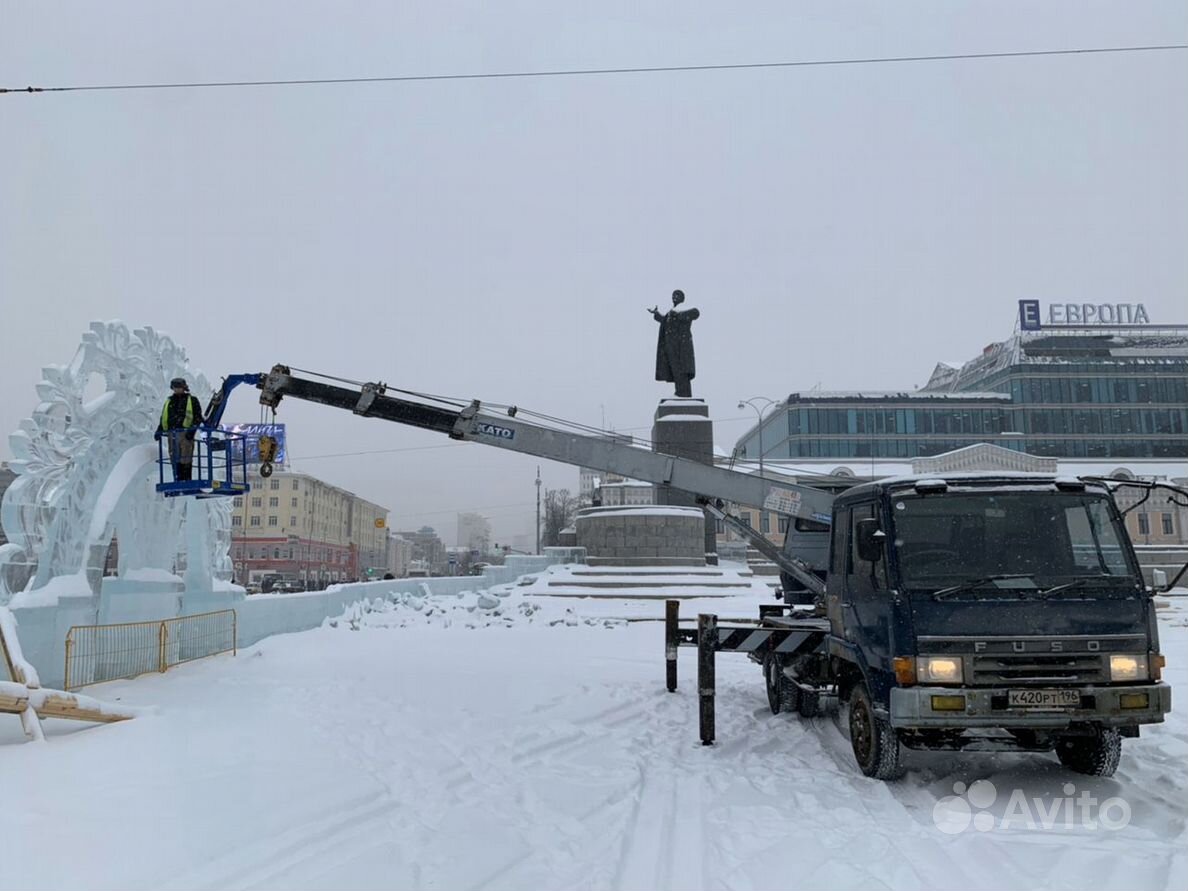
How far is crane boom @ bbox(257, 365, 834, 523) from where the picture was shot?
392 inches

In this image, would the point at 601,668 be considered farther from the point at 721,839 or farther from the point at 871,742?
the point at 721,839

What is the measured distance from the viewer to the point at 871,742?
646 centimetres

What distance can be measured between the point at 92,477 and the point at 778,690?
31.0 ft

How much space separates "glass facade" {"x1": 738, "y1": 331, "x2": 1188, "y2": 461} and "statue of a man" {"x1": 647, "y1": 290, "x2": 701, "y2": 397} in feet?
155

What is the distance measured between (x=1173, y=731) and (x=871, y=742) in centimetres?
341

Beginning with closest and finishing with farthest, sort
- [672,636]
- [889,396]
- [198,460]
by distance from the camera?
[672,636] < [198,460] < [889,396]

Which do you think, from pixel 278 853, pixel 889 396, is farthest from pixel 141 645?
pixel 889 396

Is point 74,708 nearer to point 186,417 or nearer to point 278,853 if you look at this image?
point 278,853

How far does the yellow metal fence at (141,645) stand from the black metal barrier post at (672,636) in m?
7.27

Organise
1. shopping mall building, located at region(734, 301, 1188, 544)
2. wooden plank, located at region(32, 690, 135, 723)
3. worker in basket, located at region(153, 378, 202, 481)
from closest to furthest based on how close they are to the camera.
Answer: wooden plank, located at region(32, 690, 135, 723) < worker in basket, located at region(153, 378, 202, 481) < shopping mall building, located at region(734, 301, 1188, 544)

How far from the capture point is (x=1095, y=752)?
6.28 m

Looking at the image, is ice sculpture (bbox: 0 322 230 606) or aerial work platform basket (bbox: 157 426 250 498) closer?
ice sculpture (bbox: 0 322 230 606)

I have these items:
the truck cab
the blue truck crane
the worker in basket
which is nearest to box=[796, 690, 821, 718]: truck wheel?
the blue truck crane

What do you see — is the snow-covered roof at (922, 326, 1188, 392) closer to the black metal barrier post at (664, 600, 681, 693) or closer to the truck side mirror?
the black metal barrier post at (664, 600, 681, 693)
